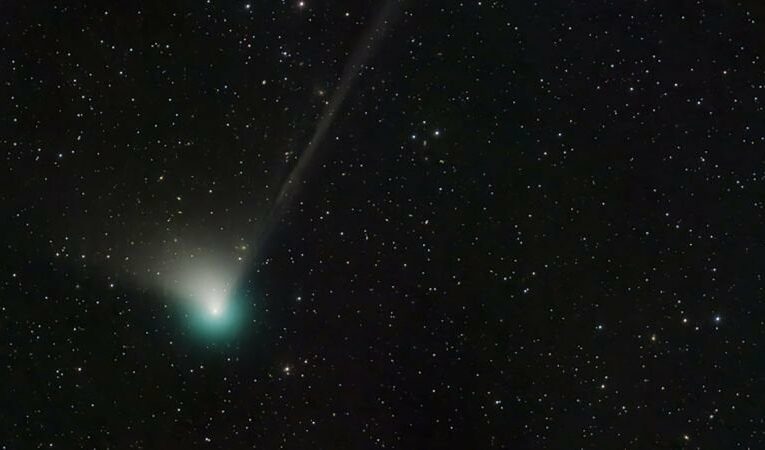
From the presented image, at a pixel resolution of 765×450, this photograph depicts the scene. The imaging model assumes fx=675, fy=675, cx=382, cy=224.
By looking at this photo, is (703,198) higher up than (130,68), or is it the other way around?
(130,68)

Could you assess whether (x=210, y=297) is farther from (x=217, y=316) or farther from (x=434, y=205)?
(x=434, y=205)

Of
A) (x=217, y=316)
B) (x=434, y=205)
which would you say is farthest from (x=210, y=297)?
(x=434, y=205)

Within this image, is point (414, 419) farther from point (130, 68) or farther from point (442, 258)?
point (130, 68)

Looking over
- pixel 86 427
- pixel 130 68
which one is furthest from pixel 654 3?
pixel 86 427

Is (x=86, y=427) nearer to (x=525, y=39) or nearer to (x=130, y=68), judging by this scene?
(x=130, y=68)

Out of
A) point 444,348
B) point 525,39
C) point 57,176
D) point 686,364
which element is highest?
point 57,176

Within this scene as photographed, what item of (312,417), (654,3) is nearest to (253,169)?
(312,417)
